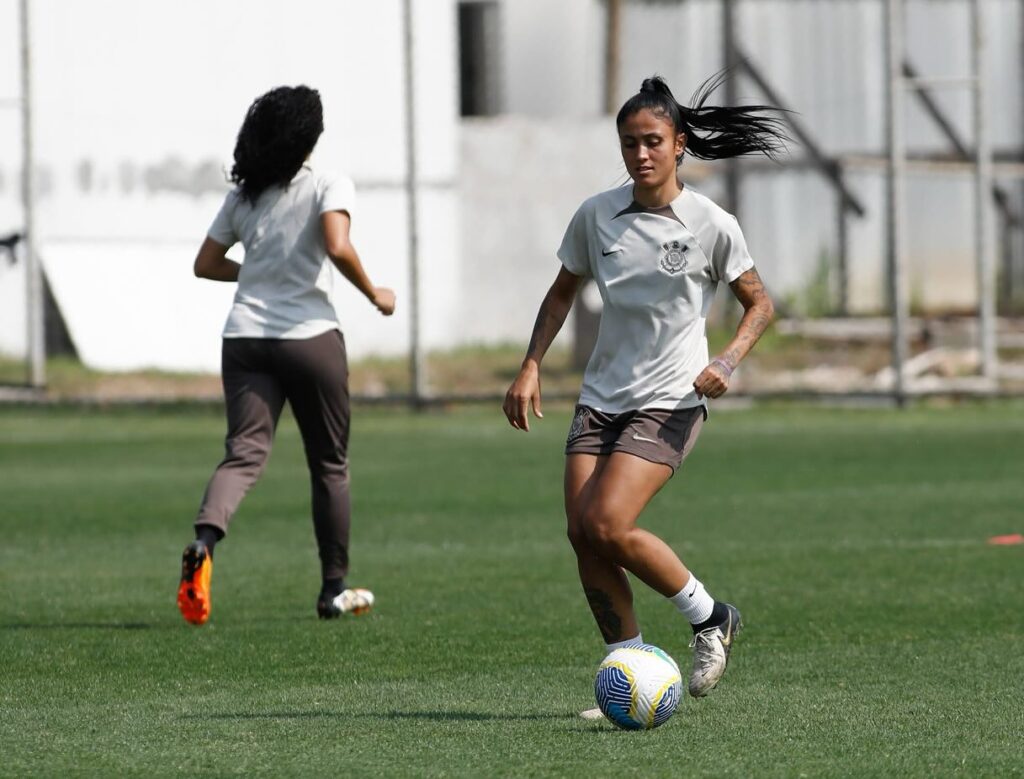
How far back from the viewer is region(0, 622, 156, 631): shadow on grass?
26.8 ft

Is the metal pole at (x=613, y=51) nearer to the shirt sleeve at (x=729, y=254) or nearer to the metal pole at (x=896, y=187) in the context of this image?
the metal pole at (x=896, y=187)

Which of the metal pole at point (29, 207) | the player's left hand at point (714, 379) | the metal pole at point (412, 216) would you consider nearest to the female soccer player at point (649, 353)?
the player's left hand at point (714, 379)

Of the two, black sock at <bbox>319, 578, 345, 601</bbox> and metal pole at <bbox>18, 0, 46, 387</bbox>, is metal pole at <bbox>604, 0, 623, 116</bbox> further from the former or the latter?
black sock at <bbox>319, 578, 345, 601</bbox>

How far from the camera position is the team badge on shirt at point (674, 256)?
20.8 feet

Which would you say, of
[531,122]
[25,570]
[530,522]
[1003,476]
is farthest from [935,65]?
[25,570]

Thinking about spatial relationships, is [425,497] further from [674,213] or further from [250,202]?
[674,213]

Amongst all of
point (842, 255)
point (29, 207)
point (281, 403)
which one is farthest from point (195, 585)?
point (842, 255)

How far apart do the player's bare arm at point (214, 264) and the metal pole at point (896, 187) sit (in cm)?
1127

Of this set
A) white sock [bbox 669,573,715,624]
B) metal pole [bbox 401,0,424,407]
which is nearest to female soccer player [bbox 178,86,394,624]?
white sock [bbox 669,573,715,624]

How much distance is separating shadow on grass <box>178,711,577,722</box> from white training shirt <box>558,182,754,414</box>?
3.18 feet

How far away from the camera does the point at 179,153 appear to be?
21.9 metres

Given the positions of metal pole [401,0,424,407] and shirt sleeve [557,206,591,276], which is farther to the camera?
metal pole [401,0,424,407]

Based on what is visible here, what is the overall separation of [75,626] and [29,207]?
11.5m

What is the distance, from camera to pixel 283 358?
834cm
